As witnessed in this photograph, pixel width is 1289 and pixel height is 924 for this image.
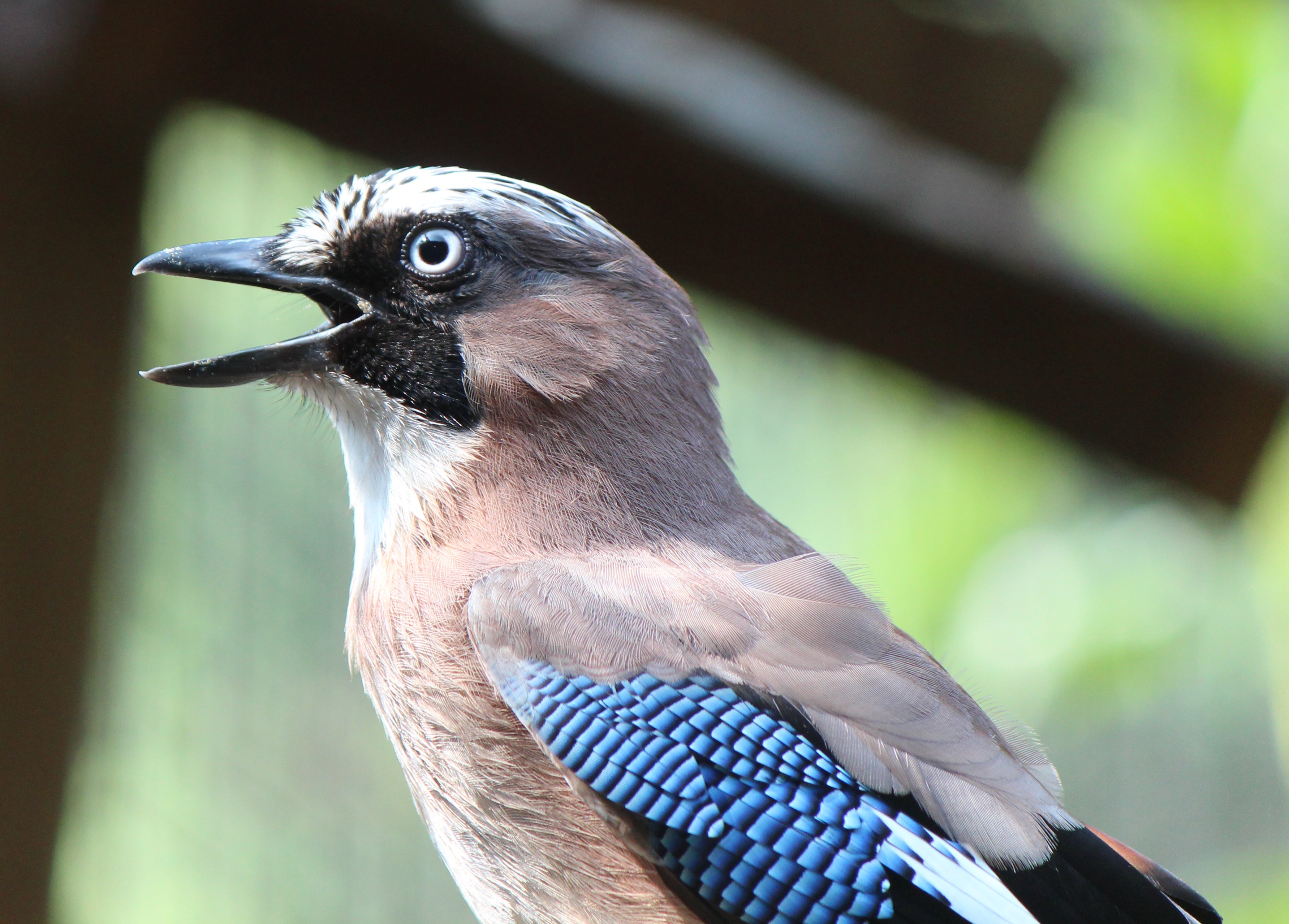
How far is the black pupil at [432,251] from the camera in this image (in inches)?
77.1

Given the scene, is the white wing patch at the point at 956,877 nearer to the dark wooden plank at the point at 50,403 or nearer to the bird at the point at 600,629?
the bird at the point at 600,629

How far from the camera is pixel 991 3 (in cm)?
278

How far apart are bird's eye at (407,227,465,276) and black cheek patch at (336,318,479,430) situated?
87 millimetres

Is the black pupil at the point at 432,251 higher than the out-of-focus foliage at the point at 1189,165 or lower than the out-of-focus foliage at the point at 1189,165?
lower

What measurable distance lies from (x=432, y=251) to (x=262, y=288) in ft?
0.89

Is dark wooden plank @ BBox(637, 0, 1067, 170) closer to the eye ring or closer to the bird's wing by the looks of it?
the eye ring

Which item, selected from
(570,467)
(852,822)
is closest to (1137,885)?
(852,822)

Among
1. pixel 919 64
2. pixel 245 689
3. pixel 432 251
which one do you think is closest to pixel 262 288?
pixel 432 251

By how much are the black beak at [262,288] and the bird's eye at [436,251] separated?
4.0 inches

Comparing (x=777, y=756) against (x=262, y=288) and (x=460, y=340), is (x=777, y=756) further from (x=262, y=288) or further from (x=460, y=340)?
(x=262, y=288)

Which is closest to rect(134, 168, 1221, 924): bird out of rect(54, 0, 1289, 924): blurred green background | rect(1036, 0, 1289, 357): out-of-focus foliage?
rect(54, 0, 1289, 924): blurred green background

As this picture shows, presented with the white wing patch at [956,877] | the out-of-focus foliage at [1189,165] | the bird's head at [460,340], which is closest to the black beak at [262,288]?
the bird's head at [460,340]

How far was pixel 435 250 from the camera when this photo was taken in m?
1.96

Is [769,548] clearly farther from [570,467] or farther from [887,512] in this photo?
[887,512]
